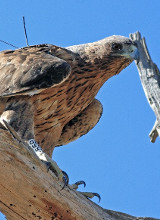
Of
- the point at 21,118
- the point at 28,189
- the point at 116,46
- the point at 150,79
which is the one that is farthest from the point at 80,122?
the point at 28,189

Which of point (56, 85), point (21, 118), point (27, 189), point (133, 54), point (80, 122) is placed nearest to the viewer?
point (27, 189)

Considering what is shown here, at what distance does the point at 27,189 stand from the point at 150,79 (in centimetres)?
602

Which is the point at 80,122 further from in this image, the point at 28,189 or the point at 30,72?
the point at 28,189

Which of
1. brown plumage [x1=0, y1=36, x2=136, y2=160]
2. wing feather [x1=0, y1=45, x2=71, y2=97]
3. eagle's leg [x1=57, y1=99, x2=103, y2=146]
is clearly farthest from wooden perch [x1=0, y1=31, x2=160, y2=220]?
eagle's leg [x1=57, y1=99, x2=103, y2=146]

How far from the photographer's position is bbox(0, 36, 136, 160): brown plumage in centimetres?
656

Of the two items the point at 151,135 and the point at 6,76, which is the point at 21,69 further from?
the point at 151,135

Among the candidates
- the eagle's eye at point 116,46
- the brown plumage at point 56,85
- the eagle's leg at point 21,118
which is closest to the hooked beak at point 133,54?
the brown plumage at point 56,85

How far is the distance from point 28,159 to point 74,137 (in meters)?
3.20

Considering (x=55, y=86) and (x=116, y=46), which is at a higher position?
(x=116, y=46)

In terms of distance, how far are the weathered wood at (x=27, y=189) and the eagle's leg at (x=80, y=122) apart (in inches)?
113

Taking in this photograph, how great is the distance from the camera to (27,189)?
504cm

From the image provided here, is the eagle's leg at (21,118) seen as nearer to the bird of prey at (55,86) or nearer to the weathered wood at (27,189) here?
the bird of prey at (55,86)

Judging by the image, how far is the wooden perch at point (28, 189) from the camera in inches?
196

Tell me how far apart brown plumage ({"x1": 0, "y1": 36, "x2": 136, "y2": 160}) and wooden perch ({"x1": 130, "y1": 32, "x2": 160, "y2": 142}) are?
85.4 inches
